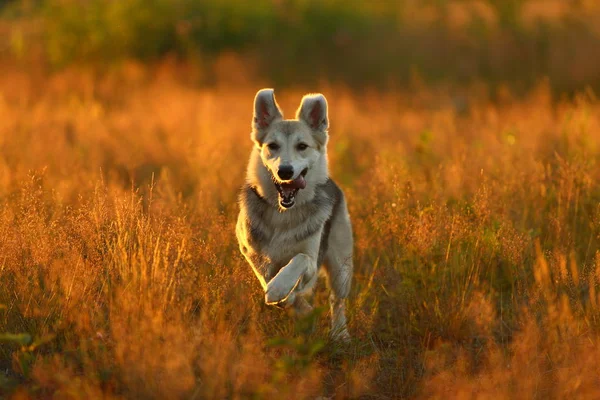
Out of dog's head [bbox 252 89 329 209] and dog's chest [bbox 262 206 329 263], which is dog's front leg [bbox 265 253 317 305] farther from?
dog's head [bbox 252 89 329 209]

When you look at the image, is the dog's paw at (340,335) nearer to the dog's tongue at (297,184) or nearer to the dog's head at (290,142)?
the dog's head at (290,142)

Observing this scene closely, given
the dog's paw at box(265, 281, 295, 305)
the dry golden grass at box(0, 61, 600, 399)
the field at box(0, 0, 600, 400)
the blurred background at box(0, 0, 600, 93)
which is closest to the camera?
the dry golden grass at box(0, 61, 600, 399)

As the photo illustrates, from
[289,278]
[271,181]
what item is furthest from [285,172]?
[289,278]

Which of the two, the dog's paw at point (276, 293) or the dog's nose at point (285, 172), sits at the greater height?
the dog's nose at point (285, 172)

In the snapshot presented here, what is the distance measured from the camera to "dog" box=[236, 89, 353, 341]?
18.7 ft

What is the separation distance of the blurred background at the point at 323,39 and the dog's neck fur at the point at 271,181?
443 inches

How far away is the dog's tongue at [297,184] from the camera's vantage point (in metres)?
5.77

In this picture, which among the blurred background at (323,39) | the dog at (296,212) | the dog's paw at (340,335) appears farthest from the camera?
the blurred background at (323,39)

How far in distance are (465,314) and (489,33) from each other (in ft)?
46.0

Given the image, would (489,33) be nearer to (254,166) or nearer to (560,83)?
(560,83)

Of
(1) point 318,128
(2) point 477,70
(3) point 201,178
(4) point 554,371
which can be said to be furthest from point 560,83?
(4) point 554,371

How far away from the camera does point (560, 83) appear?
16.0 metres

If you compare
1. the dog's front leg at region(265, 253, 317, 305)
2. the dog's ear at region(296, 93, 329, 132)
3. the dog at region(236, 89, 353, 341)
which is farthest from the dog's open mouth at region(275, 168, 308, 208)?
the dog's ear at region(296, 93, 329, 132)

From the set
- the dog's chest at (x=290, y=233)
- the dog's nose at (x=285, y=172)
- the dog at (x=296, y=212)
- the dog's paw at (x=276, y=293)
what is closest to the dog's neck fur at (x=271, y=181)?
the dog at (x=296, y=212)
